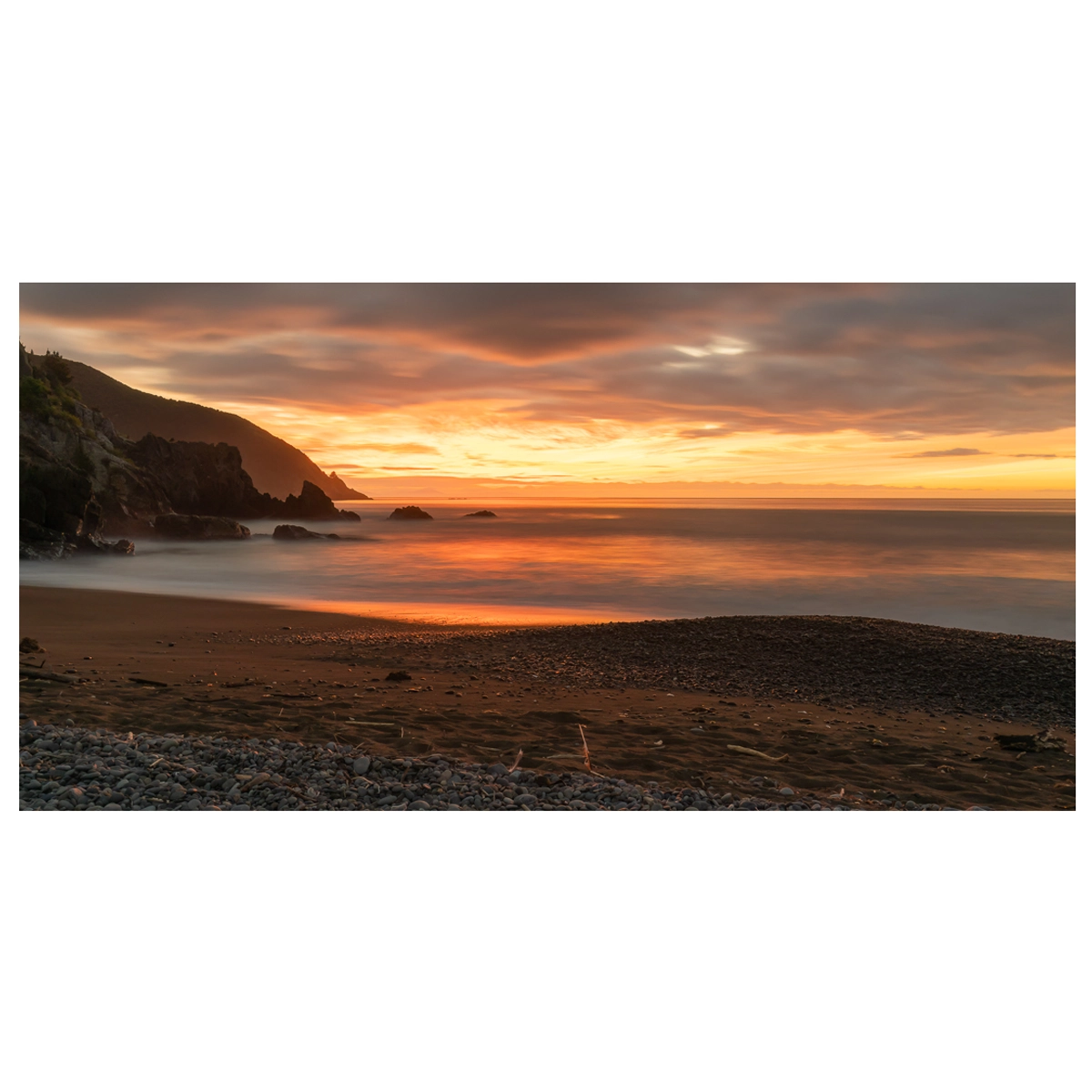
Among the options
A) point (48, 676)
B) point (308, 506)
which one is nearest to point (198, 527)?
point (308, 506)

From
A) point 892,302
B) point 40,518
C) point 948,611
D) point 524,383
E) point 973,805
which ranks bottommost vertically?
point 973,805

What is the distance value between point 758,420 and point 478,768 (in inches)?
107

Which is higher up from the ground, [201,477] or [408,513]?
[201,477]

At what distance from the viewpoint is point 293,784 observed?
4016 mm

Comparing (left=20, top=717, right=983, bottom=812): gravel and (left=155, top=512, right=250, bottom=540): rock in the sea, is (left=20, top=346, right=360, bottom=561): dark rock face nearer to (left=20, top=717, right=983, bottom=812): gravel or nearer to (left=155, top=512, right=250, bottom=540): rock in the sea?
(left=155, top=512, right=250, bottom=540): rock in the sea

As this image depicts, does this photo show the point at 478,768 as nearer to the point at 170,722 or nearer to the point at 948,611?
the point at 170,722

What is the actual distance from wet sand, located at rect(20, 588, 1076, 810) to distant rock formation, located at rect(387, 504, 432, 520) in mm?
697

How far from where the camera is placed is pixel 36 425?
4754 millimetres

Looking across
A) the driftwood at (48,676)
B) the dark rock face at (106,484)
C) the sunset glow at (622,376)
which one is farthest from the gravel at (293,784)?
the sunset glow at (622,376)

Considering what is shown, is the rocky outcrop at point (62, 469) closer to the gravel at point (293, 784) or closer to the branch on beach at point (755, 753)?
the gravel at point (293, 784)

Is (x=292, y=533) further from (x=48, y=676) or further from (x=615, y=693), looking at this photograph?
(x=615, y=693)

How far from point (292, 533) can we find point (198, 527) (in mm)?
599

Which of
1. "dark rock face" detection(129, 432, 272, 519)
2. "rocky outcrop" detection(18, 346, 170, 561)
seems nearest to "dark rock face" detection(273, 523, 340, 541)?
"dark rock face" detection(129, 432, 272, 519)

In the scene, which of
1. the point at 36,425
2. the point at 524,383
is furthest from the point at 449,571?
the point at 36,425
